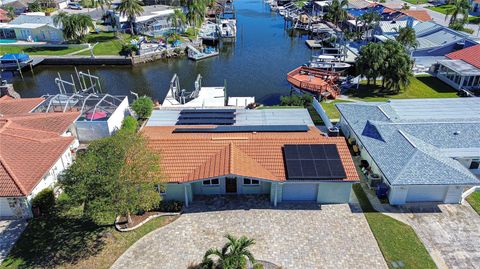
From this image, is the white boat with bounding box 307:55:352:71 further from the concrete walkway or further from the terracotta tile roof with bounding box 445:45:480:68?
the concrete walkway

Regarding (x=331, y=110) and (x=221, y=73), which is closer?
(x=331, y=110)

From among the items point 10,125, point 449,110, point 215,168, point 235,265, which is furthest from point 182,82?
point 235,265

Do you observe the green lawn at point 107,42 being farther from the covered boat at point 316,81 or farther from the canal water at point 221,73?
the covered boat at point 316,81

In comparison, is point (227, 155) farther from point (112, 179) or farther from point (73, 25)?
point (73, 25)

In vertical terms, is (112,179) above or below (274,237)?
above

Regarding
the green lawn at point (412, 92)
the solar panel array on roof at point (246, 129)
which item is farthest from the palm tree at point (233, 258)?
the green lawn at point (412, 92)

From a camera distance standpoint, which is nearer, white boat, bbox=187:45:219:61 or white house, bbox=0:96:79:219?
white house, bbox=0:96:79:219

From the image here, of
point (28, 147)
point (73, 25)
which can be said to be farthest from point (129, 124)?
point (73, 25)

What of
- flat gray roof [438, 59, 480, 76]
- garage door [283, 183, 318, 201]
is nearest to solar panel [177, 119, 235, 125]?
garage door [283, 183, 318, 201]
